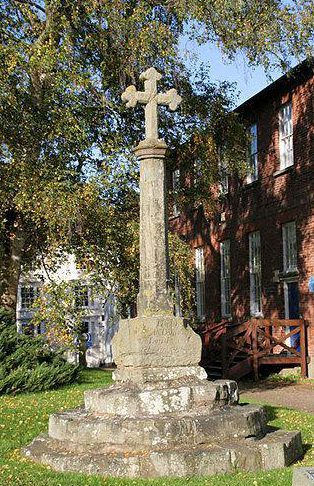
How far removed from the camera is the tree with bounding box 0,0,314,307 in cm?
1359

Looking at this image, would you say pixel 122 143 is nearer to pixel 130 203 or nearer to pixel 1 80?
pixel 130 203

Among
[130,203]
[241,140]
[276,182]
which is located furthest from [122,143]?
[276,182]

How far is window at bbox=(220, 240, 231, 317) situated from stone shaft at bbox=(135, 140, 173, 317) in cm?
1542

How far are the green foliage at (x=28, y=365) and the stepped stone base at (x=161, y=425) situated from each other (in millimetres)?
6338

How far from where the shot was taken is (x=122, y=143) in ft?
49.7

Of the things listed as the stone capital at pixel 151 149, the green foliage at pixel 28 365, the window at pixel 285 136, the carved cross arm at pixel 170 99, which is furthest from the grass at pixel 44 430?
the window at pixel 285 136

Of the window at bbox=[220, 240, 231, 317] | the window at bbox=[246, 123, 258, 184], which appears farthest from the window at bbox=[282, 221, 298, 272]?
the window at bbox=[220, 240, 231, 317]

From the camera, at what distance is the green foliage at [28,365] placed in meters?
15.1

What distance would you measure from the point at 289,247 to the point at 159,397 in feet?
43.2

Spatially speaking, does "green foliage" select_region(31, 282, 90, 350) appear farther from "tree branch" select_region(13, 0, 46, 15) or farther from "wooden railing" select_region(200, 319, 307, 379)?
"wooden railing" select_region(200, 319, 307, 379)

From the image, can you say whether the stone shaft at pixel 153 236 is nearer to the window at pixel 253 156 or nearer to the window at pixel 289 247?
the window at pixel 289 247

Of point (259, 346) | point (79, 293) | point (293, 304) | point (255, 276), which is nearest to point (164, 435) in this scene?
point (79, 293)

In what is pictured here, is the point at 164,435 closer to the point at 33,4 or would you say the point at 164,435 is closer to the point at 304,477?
the point at 304,477

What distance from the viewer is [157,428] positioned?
775 cm
